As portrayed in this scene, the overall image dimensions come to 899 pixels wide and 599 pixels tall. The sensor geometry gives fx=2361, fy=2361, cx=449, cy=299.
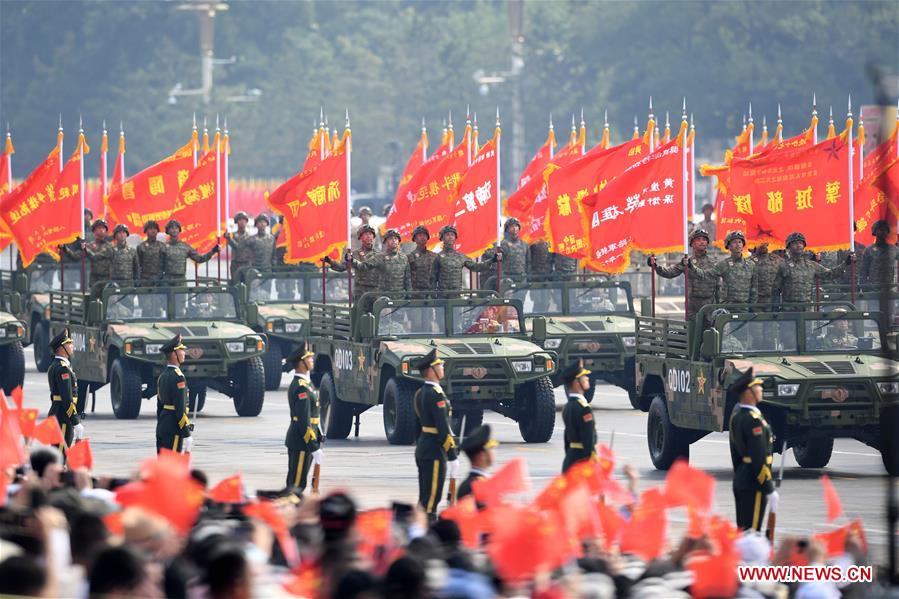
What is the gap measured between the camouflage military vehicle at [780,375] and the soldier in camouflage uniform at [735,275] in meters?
0.53

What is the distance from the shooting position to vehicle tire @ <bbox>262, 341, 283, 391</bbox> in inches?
1203

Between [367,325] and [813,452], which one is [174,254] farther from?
[813,452]

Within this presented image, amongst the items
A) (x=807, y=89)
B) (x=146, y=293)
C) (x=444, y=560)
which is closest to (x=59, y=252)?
(x=146, y=293)

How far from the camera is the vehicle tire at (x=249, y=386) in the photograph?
26734mm

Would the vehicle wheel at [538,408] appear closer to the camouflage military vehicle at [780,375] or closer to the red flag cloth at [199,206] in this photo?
the camouflage military vehicle at [780,375]

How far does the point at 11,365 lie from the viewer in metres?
29.5

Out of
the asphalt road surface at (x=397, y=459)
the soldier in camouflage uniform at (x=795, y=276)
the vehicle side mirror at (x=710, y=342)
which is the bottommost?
the asphalt road surface at (x=397, y=459)

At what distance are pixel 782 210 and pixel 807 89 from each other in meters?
52.8

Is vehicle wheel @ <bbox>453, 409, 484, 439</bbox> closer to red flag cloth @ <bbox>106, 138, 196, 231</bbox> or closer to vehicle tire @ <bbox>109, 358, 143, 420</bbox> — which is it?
vehicle tire @ <bbox>109, 358, 143, 420</bbox>

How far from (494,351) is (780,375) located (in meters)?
4.22

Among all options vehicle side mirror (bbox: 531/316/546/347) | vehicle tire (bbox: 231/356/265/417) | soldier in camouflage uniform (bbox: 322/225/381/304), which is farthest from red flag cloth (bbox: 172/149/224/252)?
vehicle side mirror (bbox: 531/316/546/347)

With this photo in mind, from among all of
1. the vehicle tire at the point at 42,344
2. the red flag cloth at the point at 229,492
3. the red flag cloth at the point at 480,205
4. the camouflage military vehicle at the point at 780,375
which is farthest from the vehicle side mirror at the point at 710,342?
the vehicle tire at the point at 42,344

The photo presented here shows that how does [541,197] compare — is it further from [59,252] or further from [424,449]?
[424,449]

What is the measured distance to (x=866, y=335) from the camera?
21.0 m
